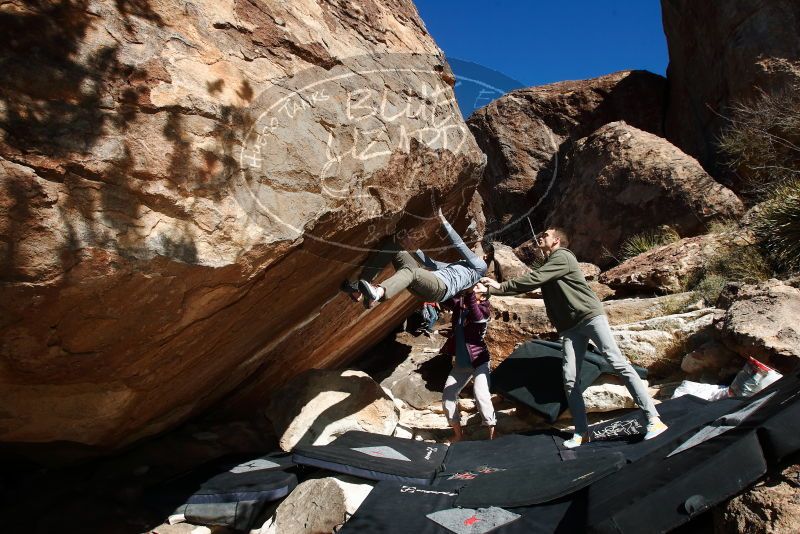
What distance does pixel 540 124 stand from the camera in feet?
48.6

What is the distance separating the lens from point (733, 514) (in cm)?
208

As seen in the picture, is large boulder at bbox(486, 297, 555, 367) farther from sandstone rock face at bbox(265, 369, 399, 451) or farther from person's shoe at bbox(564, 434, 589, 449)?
person's shoe at bbox(564, 434, 589, 449)

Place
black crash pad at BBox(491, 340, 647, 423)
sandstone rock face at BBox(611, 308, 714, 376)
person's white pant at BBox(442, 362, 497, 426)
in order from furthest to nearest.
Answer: sandstone rock face at BBox(611, 308, 714, 376), black crash pad at BBox(491, 340, 647, 423), person's white pant at BBox(442, 362, 497, 426)

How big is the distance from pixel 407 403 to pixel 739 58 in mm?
8983

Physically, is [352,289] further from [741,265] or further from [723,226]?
[723,226]

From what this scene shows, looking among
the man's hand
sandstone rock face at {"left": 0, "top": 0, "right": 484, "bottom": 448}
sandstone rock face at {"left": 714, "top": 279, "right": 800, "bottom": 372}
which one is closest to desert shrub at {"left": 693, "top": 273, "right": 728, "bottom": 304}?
sandstone rock face at {"left": 714, "top": 279, "right": 800, "bottom": 372}

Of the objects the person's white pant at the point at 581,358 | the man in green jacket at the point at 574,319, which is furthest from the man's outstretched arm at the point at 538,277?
the person's white pant at the point at 581,358

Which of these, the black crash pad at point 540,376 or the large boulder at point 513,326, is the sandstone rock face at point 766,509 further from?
the large boulder at point 513,326

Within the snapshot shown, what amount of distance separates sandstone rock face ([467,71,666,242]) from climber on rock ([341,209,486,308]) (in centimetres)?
1000

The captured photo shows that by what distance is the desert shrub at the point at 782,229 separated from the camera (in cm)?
581

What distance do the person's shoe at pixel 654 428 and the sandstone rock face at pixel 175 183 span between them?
85.0 inches

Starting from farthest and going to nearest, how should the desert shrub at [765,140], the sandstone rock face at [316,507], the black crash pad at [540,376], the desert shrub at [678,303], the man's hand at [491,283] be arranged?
the desert shrub at [765,140] → the desert shrub at [678,303] → the black crash pad at [540,376] → the man's hand at [491,283] → the sandstone rock face at [316,507]

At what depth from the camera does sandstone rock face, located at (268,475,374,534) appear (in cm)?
309

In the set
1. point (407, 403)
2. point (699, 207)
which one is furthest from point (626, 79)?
point (407, 403)
